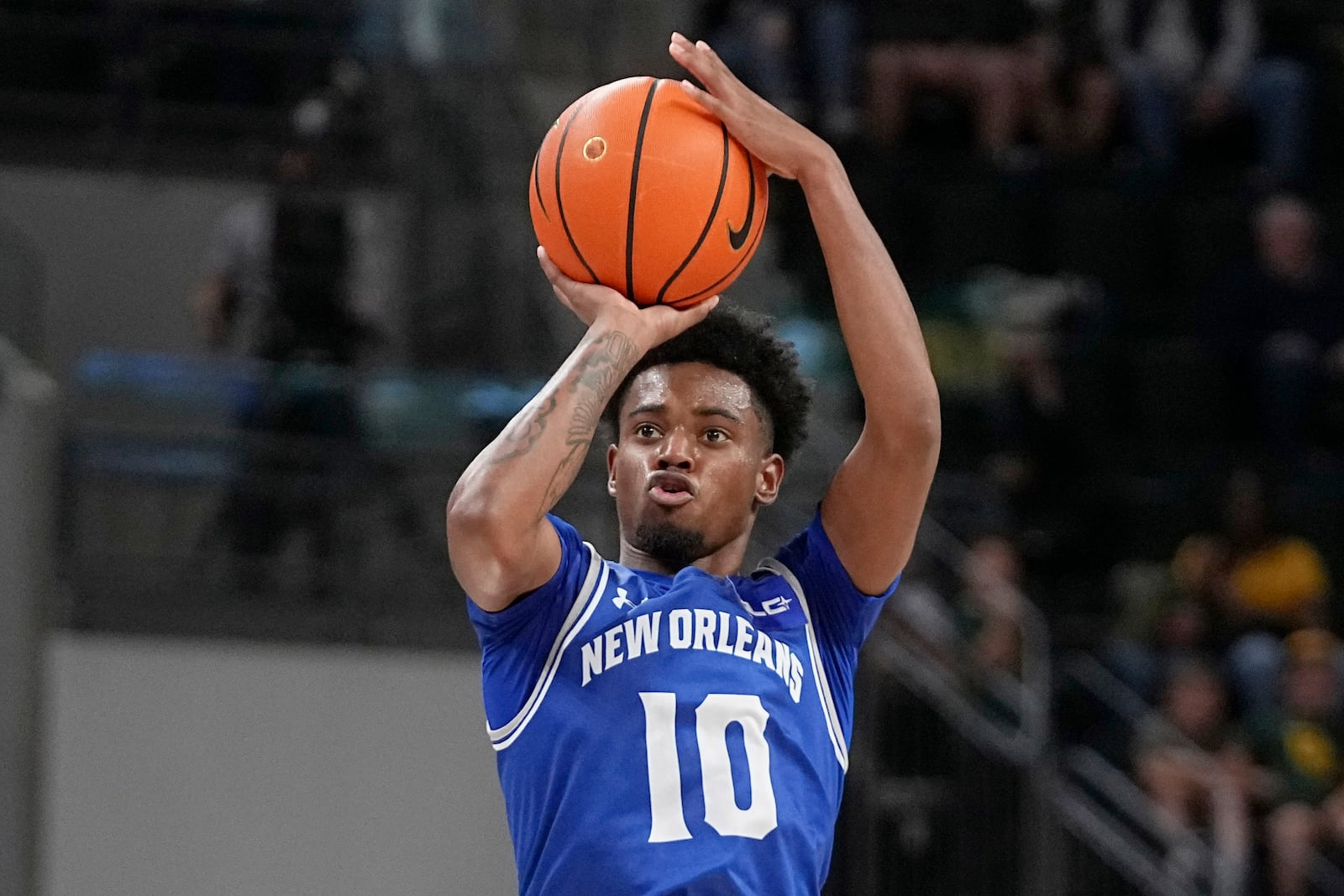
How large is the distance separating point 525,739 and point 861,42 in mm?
10071

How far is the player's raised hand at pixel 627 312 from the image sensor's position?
3.87 metres

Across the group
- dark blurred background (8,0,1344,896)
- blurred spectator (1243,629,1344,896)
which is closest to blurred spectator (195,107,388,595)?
dark blurred background (8,0,1344,896)

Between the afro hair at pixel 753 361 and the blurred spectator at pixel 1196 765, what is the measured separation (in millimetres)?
5747

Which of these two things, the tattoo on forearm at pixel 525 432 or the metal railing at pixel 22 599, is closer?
the tattoo on forearm at pixel 525 432

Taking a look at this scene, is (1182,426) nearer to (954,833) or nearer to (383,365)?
(954,833)

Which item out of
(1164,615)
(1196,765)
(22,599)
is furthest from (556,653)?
(1164,615)

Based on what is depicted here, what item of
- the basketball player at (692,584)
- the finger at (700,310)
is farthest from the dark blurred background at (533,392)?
the finger at (700,310)

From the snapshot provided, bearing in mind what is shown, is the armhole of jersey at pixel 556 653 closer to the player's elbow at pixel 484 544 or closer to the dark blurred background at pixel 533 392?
the player's elbow at pixel 484 544

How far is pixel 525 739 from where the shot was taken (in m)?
3.88

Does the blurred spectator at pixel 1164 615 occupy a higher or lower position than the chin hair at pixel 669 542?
higher

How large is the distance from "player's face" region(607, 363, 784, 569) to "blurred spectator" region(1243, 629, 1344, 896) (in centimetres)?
621

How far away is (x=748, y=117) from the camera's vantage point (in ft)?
13.3

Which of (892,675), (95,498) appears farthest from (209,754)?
(892,675)

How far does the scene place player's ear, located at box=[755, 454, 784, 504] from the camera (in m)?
4.21
